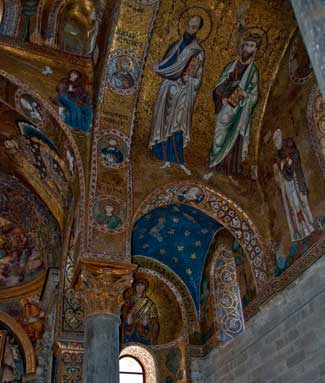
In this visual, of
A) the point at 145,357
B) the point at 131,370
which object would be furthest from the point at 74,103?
the point at 131,370

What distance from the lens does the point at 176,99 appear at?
9.34 metres

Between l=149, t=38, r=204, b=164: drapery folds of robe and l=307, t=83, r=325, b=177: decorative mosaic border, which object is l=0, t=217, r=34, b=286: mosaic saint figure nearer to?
A: l=149, t=38, r=204, b=164: drapery folds of robe

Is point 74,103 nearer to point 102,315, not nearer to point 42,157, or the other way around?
point 42,157

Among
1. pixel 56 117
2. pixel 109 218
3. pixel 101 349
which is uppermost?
pixel 56 117

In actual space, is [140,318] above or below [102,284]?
above

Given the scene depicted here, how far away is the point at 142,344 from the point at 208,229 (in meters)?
2.96

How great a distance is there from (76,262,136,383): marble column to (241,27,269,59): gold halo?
13.8 feet

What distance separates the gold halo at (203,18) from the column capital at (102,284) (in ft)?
13.2

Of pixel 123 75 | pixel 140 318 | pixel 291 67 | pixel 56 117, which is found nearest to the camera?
pixel 291 67

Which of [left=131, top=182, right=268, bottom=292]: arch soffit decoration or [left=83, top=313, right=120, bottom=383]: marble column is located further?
[left=131, top=182, right=268, bottom=292]: arch soffit decoration

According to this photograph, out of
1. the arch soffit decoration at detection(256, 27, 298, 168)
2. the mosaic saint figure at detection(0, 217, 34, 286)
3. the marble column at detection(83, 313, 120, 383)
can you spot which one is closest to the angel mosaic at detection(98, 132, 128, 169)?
the arch soffit decoration at detection(256, 27, 298, 168)

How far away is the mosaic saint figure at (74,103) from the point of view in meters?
9.16

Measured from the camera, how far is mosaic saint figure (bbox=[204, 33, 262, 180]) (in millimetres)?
9044

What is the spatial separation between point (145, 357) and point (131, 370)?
403mm
